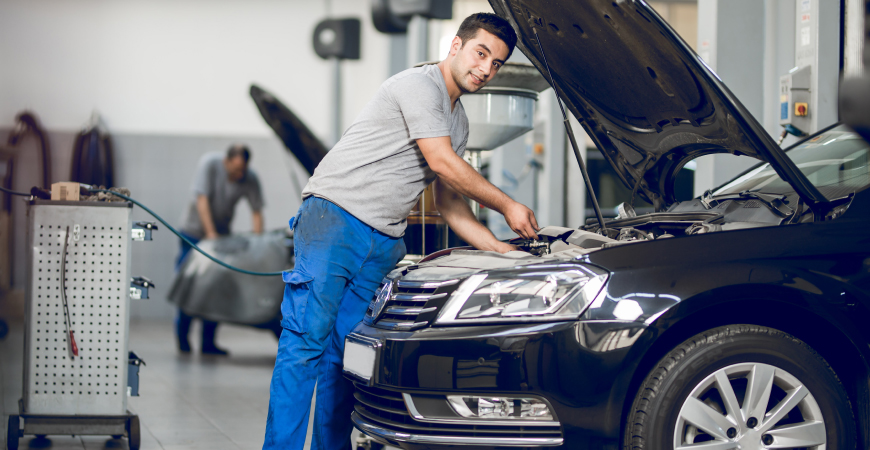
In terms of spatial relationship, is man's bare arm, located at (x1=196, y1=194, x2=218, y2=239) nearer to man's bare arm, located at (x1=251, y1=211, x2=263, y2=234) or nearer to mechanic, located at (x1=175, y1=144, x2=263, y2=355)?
mechanic, located at (x1=175, y1=144, x2=263, y2=355)

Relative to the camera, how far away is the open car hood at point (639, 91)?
103 inches

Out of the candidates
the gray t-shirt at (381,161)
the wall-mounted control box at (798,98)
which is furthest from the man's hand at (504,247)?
the wall-mounted control box at (798,98)

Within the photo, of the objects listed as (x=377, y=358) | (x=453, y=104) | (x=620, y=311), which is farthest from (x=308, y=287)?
(x=620, y=311)

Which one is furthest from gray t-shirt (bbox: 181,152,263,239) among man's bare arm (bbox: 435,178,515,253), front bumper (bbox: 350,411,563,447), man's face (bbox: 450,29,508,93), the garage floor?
front bumper (bbox: 350,411,563,447)

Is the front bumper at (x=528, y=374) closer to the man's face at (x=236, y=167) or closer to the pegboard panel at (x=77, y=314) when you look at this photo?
the pegboard panel at (x=77, y=314)

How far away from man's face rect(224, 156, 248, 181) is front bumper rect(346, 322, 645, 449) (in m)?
6.12

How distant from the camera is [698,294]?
2402 millimetres

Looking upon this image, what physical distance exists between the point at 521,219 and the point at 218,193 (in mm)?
5963

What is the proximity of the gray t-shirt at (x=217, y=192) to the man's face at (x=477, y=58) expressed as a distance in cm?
564

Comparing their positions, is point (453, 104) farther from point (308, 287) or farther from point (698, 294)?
point (698, 294)

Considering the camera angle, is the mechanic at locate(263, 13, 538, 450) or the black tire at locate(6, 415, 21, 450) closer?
the mechanic at locate(263, 13, 538, 450)

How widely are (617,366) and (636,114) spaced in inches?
47.9

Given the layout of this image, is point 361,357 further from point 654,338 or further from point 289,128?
point 289,128

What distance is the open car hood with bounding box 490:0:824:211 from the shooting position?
8.58 ft
